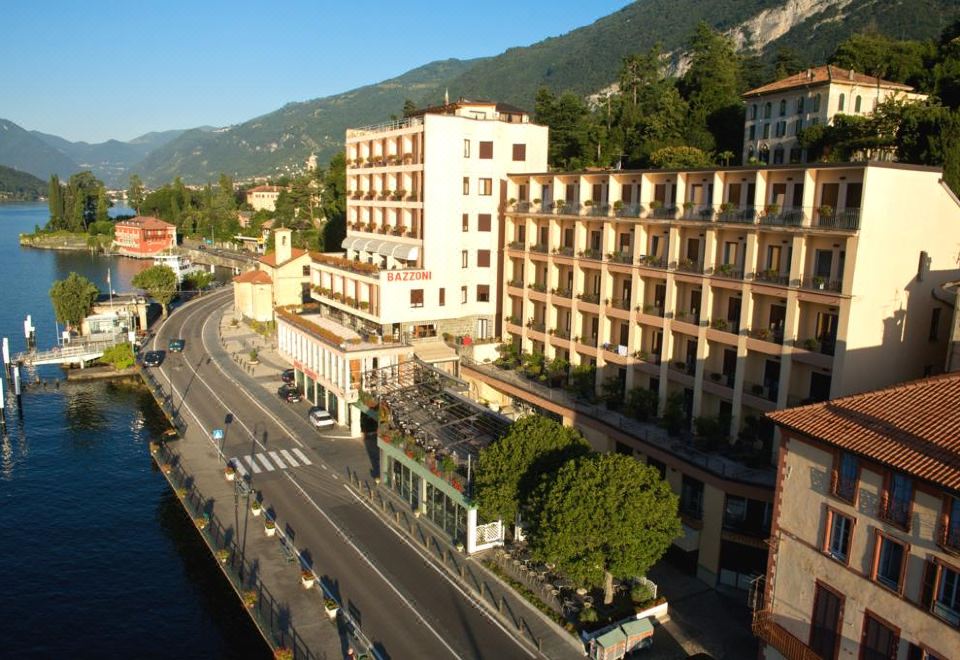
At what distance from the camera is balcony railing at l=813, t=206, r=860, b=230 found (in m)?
34.2

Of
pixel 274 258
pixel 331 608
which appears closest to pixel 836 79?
pixel 274 258

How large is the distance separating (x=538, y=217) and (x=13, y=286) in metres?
131

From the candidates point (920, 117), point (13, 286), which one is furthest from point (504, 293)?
point (13, 286)

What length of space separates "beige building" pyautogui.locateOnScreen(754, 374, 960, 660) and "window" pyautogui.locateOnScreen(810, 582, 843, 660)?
1.3 inches

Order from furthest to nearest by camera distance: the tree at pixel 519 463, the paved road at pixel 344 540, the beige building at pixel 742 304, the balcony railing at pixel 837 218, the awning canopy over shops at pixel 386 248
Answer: the awning canopy over shops at pixel 386 248, the beige building at pixel 742 304, the balcony railing at pixel 837 218, the tree at pixel 519 463, the paved road at pixel 344 540

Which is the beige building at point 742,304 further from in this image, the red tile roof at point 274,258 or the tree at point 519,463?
the red tile roof at point 274,258

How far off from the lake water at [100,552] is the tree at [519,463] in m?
13.0

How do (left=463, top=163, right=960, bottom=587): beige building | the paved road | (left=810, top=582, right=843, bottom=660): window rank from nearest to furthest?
(left=810, top=582, right=843, bottom=660): window < the paved road < (left=463, top=163, right=960, bottom=587): beige building

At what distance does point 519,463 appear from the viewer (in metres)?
33.9

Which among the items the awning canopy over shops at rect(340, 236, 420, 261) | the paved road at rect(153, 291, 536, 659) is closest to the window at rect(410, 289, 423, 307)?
the awning canopy over shops at rect(340, 236, 420, 261)

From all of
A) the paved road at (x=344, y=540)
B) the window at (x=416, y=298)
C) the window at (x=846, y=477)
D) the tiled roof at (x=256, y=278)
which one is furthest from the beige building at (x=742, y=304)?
the tiled roof at (x=256, y=278)

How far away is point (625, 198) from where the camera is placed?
49.5 metres

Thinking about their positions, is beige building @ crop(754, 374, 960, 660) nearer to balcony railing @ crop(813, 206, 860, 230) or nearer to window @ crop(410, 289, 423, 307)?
balcony railing @ crop(813, 206, 860, 230)

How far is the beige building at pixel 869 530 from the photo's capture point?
67.1 ft
